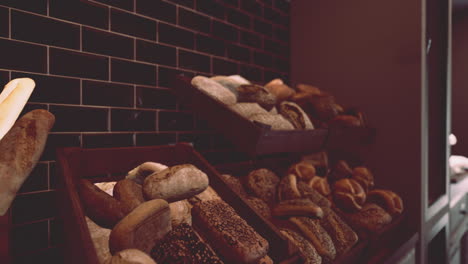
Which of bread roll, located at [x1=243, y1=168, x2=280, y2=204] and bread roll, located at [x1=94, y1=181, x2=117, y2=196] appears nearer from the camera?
bread roll, located at [x1=94, y1=181, x2=117, y2=196]

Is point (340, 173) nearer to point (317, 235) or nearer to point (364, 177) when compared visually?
point (364, 177)

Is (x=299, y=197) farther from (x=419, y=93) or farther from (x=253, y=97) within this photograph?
(x=419, y=93)

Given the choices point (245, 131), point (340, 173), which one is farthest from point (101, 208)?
point (340, 173)

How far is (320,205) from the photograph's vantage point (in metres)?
1.30

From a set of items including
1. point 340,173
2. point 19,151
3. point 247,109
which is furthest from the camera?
point 340,173

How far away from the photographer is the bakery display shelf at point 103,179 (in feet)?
2.15

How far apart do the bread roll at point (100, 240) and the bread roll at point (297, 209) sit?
621 millimetres

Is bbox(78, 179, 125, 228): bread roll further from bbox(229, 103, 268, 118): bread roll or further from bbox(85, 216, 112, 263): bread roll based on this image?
bbox(229, 103, 268, 118): bread roll

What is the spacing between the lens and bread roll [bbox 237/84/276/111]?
1261mm

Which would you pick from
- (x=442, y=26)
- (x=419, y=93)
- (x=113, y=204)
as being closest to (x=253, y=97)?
(x=113, y=204)

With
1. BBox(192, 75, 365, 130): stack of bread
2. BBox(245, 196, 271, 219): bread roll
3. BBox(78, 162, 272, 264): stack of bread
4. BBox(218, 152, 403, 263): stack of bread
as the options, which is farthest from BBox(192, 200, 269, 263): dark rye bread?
BBox(192, 75, 365, 130): stack of bread

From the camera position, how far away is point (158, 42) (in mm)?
1358

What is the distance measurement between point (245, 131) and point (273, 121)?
0.44 ft

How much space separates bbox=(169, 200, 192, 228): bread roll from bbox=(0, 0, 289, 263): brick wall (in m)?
0.42
